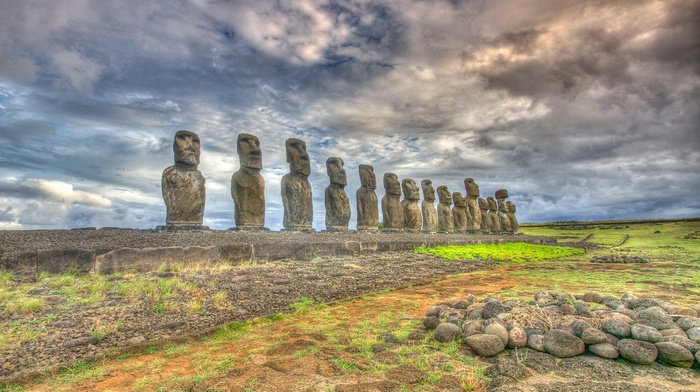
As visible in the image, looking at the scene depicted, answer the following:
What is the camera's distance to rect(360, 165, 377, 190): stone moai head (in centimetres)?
1742

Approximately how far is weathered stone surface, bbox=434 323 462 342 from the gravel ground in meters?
2.15

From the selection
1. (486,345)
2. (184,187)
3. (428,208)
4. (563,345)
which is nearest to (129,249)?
(184,187)


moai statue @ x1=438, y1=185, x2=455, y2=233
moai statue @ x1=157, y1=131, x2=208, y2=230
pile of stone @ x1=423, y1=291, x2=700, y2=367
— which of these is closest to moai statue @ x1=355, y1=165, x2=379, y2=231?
moai statue @ x1=438, y1=185, x2=455, y2=233

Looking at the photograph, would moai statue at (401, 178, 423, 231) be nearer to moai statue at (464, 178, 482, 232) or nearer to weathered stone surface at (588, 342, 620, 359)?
moai statue at (464, 178, 482, 232)

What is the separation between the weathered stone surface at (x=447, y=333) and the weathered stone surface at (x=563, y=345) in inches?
31.2

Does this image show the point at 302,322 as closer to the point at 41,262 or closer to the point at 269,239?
the point at 41,262

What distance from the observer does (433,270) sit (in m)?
9.52

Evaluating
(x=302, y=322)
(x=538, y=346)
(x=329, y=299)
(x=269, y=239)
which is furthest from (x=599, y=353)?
(x=269, y=239)

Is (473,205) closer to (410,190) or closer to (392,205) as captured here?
(410,190)

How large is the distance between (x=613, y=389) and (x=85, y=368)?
418cm

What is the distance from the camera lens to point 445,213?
2384cm

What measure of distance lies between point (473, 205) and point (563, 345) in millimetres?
25378

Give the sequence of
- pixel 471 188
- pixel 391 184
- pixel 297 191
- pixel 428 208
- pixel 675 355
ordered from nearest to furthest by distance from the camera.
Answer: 1. pixel 675 355
2. pixel 297 191
3. pixel 391 184
4. pixel 428 208
5. pixel 471 188

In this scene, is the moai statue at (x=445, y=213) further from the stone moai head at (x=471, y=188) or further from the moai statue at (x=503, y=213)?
the moai statue at (x=503, y=213)
